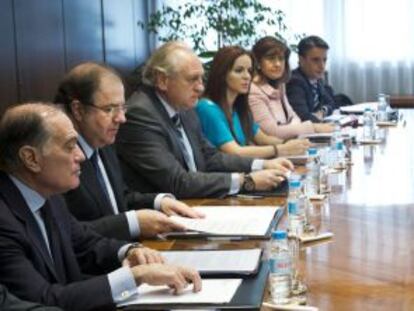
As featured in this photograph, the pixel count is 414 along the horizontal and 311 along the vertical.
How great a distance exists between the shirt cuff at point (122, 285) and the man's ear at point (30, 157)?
0.34 metres

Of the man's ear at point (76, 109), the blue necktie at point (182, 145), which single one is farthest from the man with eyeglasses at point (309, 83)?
the man's ear at point (76, 109)

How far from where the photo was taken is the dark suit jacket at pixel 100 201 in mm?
2371

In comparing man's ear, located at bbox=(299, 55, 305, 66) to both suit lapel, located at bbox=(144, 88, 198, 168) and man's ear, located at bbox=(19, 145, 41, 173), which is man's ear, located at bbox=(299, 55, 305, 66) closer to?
suit lapel, located at bbox=(144, 88, 198, 168)

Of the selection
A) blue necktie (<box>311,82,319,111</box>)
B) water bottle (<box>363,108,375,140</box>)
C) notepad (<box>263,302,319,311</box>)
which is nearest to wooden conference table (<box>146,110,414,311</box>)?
notepad (<box>263,302,319,311</box>)

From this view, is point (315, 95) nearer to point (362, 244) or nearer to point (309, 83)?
point (309, 83)

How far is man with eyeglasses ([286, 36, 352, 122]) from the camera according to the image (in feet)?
Result: 18.5

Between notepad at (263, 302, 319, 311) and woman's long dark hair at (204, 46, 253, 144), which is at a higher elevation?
woman's long dark hair at (204, 46, 253, 144)

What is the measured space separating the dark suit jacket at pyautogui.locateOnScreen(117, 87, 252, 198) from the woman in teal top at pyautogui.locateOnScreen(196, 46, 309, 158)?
29.9 inches

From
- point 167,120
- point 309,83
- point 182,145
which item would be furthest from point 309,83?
point 167,120

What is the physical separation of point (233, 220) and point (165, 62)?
940 millimetres

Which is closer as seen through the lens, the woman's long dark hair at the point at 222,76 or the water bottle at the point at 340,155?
the water bottle at the point at 340,155

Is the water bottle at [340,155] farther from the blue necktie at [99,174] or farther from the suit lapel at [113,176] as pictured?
the blue necktie at [99,174]

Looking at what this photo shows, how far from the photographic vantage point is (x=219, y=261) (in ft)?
6.38

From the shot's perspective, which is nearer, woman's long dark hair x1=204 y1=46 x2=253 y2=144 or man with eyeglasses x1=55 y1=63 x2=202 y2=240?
man with eyeglasses x1=55 y1=63 x2=202 y2=240
